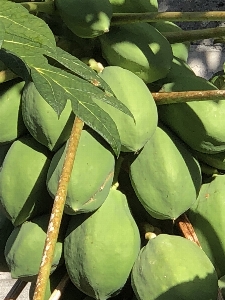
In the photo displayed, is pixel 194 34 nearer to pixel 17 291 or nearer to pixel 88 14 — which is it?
pixel 88 14

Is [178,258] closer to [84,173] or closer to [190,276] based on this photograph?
[190,276]

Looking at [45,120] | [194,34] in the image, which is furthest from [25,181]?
[194,34]

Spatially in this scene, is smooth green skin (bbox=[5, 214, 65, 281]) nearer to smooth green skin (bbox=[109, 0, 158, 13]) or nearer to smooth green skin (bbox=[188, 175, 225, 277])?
smooth green skin (bbox=[188, 175, 225, 277])

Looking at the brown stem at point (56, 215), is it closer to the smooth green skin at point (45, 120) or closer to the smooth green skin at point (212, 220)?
the smooth green skin at point (45, 120)

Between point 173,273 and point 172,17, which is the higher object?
point 172,17

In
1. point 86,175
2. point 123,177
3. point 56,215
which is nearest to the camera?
point 56,215

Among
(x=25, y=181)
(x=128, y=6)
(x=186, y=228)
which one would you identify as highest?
(x=128, y=6)

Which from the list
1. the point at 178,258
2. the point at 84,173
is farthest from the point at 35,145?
the point at 178,258
